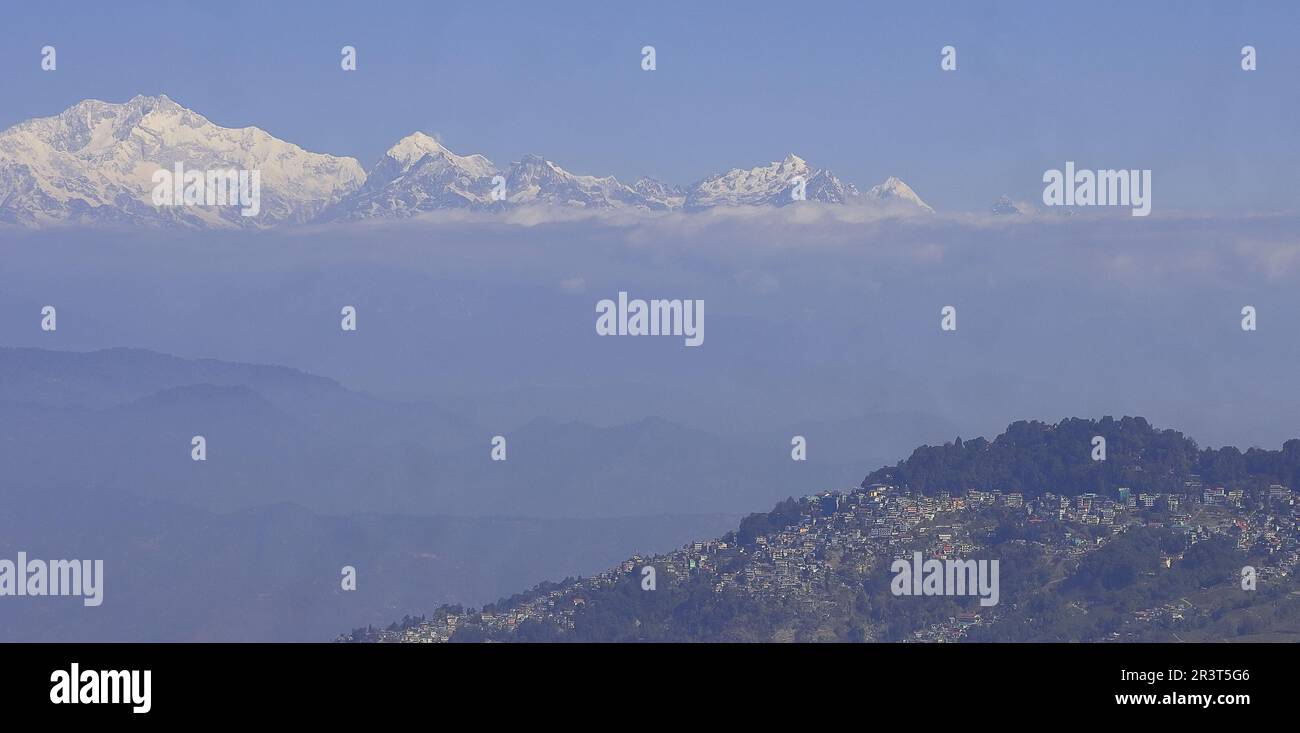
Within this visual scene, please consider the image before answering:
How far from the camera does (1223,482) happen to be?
198250mm

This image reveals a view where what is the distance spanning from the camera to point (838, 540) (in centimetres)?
19000

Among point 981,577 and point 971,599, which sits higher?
point 981,577

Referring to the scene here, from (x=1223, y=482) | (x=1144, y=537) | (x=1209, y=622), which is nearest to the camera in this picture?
(x=1209, y=622)

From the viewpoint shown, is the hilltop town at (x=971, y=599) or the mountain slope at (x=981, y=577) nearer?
the hilltop town at (x=971, y=599)

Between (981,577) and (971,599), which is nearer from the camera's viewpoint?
(981,577)

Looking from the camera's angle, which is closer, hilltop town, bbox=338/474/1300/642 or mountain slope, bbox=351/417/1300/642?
hilltop town, bbox=338/474/1300/642
